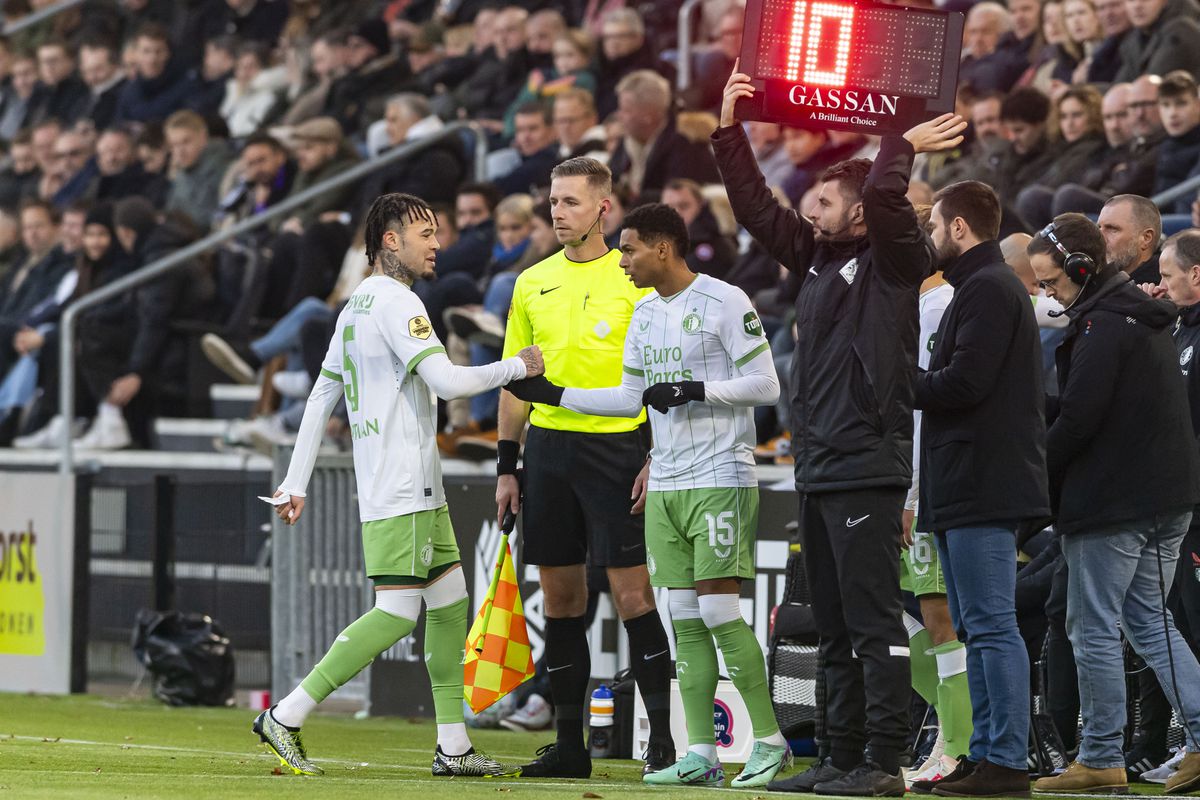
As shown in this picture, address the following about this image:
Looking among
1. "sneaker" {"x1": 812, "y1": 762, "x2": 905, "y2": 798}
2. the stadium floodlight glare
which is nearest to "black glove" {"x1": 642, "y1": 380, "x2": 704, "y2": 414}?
the stadium floodlight glare

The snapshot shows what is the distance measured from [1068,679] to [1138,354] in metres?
1.58

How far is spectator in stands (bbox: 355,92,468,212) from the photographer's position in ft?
50.6

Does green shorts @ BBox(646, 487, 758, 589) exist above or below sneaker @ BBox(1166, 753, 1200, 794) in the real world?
above

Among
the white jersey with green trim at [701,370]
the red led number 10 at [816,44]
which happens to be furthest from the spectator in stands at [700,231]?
the red led number 10 at [816,44]

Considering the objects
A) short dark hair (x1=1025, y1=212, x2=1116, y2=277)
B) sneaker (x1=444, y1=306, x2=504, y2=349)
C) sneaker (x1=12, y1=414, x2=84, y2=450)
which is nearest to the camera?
short dark hair (x1=1025, y1=212, x2=1116, y2=277)

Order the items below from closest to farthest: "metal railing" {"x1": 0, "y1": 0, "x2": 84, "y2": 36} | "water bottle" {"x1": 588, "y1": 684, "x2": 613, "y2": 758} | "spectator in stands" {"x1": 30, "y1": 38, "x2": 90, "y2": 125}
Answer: "water bottle" {"x1": 588, "y1": 684, "x2": 613, "y2": 758} → "spectator in stands" {"x1": 30, "y1": 38, "x2": 90, "y2": 125} → "metal railing" {"x1": 0, "y1": 0, "x2": 84, "y2": 36}

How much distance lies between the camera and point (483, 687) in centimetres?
789

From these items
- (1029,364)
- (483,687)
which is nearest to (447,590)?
(483,687)

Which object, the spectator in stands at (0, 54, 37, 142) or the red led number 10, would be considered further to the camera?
the spectator in stands at (0, 54, 37, 142)

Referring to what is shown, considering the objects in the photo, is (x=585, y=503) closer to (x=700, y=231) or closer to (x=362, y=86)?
(x=700, y=231)

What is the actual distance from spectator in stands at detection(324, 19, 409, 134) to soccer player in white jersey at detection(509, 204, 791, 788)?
420 inches

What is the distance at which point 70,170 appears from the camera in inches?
777

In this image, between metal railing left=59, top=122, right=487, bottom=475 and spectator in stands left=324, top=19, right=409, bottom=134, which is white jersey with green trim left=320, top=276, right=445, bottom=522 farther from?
spectator in stands left=324, top=19, right=409, bottom=134

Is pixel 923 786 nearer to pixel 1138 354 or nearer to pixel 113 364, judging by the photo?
pixel 1138 354
